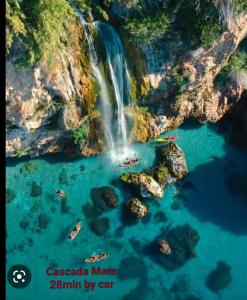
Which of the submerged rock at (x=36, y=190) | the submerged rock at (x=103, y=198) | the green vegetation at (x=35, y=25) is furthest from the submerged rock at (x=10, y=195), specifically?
the green vegetation at (x=35, y=25)

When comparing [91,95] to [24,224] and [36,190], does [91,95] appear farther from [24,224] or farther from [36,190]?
[24,224]

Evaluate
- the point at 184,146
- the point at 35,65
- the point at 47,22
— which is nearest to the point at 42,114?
the point at 35,65

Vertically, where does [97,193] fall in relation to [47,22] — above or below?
below

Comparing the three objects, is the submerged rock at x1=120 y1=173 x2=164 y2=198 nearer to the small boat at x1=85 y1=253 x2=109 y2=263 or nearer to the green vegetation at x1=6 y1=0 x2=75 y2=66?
the small boat at x1=85 y1=253 x2=109 y2=263

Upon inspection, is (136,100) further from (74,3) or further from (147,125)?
(74,3)

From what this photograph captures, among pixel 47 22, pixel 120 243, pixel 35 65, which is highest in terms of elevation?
pixel 47 22

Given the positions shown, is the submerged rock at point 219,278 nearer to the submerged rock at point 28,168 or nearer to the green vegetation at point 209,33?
the submerged rock at point 28,168

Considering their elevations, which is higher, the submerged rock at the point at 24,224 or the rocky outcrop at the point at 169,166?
the rocky outcrop at the point at 169,166

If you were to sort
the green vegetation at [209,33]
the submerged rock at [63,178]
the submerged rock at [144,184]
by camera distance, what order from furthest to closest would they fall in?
the submerged rock at [144,184] → the submerged rock at [63,178] → the green vegetation at [209,33]
